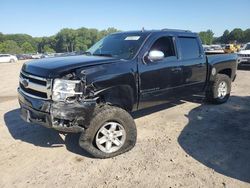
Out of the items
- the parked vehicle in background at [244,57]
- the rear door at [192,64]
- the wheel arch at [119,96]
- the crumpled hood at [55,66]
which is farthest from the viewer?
the parked vehicle in background at [244,57]

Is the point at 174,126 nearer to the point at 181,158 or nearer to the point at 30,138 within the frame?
the point at 181,158

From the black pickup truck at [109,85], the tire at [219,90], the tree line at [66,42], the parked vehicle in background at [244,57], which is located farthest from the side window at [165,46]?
the tree line at [66,42]

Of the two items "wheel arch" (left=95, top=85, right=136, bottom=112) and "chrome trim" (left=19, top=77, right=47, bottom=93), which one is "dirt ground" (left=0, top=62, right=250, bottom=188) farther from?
"chrome trim" (left=19, top=77, right=47, bottom=93)

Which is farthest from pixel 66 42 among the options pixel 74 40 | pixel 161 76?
pixel 161 76

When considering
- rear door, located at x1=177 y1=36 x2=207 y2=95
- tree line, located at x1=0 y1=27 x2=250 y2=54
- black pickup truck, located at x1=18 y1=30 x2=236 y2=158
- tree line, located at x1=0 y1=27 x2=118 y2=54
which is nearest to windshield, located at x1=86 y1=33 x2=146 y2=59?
black pickup truck, located at x1=18 y1=30 x2=236 y2=158

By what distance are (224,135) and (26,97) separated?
361 cm

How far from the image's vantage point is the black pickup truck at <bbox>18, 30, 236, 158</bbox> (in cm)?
422

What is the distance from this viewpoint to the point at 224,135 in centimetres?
546

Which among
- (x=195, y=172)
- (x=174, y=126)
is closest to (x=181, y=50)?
(x=174, y=126)

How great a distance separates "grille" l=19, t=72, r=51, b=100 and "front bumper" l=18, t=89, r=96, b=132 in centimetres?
12

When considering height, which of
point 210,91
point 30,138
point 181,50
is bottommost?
point 30,138

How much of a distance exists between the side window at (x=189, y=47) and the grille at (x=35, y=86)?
308 cm

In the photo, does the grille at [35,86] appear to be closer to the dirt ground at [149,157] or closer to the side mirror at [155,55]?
the dirt ground at [149,157]

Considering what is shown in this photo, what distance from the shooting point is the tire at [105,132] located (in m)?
4.36
